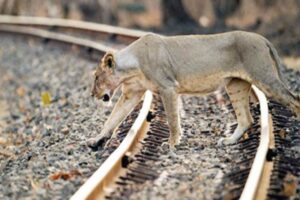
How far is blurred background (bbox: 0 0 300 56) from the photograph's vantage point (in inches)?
647

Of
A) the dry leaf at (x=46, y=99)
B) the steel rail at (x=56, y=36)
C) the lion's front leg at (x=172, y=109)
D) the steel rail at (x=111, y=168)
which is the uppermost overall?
the steel rail at (x=56, y=36)

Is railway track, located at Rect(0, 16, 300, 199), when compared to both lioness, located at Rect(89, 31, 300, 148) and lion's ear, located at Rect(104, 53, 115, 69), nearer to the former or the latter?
lioness, located at Rect(89, 31, 300, 148)

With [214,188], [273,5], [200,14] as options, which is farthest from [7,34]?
[214,188]

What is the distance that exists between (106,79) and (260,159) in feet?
5.58

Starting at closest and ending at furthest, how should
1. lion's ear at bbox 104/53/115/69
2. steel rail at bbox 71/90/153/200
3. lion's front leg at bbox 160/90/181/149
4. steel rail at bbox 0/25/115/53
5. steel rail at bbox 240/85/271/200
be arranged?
steel rail at bbox 240/85/271/200 < steel rail at bbox 71/90/153/200 < lion's front leg at bbox 160/90/181/149 < lion's ear at bbox 104/53/115/69 < steel rail at bbox 0/25/115/53

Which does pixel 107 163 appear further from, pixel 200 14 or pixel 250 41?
pixel 200 14

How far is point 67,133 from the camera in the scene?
8680 millimetres

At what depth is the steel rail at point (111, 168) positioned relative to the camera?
6.13 metres

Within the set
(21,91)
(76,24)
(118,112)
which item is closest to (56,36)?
(76,24)

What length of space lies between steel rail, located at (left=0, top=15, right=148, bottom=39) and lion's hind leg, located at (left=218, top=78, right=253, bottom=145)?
730 cm

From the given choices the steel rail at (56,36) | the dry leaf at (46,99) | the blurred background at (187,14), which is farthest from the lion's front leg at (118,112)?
the blurred background at (187,14)

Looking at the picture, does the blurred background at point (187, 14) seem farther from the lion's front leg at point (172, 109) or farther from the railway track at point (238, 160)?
the lion's front leg at point (172, 109)

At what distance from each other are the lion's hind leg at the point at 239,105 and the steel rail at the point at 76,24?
7297 mm

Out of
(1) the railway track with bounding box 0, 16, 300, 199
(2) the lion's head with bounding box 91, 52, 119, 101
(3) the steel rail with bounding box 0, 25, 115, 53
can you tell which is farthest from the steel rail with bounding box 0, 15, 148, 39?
(2) the lion's head with bounding box 91, 52, 119, 101
